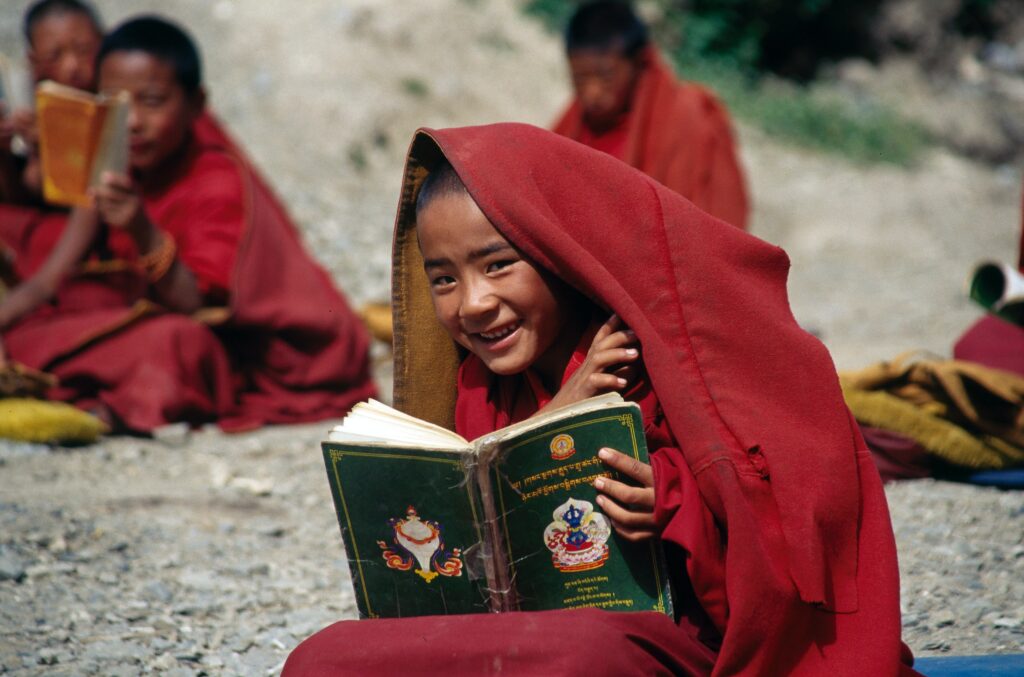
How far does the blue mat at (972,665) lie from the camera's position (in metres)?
2.53

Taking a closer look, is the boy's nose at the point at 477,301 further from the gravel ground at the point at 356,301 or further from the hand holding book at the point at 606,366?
the gravel ground at the point at 356,301

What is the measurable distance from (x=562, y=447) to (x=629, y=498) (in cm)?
14

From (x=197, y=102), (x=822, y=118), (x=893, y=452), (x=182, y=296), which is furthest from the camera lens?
(x=822, y=118)

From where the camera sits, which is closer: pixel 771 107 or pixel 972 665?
pixel 972 665

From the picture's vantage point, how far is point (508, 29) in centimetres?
1277

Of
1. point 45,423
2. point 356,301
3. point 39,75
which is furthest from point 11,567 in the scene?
point 356,301

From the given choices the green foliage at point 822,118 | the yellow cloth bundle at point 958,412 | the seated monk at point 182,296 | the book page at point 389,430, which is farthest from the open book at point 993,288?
the green foliage at point 822,118

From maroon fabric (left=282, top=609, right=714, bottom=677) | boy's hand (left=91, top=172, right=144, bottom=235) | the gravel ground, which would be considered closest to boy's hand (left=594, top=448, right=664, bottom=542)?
maroon fabric (left=282, top=609, right=714, bottom=677)

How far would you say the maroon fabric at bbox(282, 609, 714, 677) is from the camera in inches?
75.4

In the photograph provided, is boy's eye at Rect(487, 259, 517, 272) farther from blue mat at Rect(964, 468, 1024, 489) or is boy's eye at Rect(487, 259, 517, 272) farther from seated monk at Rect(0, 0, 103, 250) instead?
seated monk at Rect(0, 0, 103, 250)

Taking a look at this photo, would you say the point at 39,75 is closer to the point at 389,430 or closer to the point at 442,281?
the point at 442,281

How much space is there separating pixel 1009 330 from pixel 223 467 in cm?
309

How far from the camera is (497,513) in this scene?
82.0 inches

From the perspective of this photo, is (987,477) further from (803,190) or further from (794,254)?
(803,190)
